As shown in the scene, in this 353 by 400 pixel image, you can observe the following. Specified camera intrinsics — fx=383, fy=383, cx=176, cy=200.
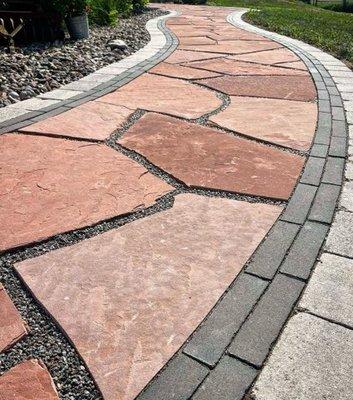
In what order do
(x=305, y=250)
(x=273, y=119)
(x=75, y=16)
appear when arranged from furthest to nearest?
(x=75, y=16) < (x=273, y=119) < (x=305, y=250)

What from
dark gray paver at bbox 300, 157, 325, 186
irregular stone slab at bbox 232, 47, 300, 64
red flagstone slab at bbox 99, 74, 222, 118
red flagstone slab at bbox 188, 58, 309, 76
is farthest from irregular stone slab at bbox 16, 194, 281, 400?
irregular stone slab at bbox 232, 47, 300, 64

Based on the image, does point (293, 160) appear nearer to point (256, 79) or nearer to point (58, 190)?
point (58, 190)

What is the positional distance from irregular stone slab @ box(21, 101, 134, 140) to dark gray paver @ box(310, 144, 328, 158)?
1373mm

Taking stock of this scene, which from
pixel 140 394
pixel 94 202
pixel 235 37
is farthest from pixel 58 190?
pixel 235 37

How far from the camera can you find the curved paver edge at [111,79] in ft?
9.64

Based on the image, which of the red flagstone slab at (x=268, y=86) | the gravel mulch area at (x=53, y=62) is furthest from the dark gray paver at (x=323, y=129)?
the gravel mulch area at (x=53, y=62)

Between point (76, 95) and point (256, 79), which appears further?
point (256, 79)

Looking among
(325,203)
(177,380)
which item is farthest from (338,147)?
(177,380)

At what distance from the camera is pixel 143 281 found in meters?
1.46

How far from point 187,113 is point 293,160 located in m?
1.08

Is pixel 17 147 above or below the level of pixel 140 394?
above

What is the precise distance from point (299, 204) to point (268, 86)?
7.37 ft

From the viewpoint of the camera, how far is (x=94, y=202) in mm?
1930

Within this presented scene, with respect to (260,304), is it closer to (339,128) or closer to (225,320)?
(225,320)
